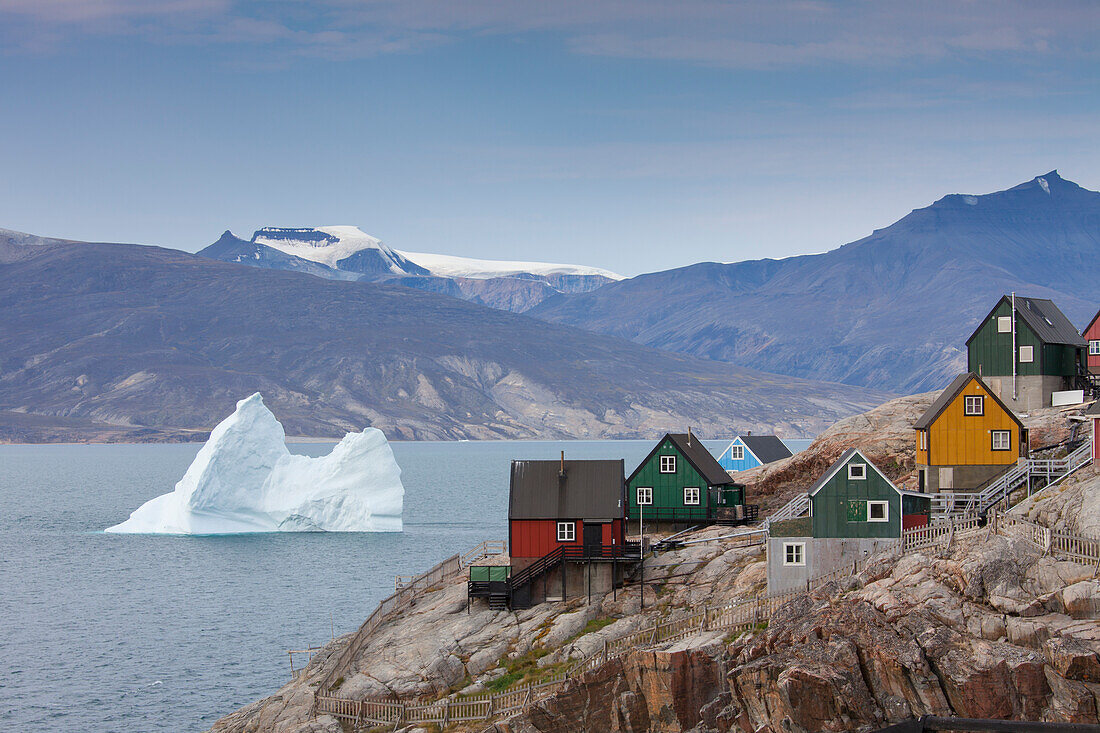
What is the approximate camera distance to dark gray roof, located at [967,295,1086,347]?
211 feet

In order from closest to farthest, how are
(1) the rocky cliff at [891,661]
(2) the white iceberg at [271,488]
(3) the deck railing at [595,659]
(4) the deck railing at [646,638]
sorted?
(1) the rocky cliff at [891,661] → (4) the deck railing at [646,638] → (3) the deck railing at [595,659] → (2) the white iceberg at [271,488]

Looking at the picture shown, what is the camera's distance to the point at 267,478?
449 feet

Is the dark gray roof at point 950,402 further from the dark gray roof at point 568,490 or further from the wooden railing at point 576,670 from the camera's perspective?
the dark gray roof at point 568,490

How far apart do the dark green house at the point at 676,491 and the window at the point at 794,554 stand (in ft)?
52.5

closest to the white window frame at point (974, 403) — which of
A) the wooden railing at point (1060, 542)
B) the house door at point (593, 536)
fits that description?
the wooden railing at point (1060, 542)

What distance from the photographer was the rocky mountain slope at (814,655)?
3281 cm

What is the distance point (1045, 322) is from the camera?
66688mm

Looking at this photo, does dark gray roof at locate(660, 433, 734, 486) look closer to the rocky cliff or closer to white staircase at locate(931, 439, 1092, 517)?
white staircase at locate(931, 439, 1092, 517)

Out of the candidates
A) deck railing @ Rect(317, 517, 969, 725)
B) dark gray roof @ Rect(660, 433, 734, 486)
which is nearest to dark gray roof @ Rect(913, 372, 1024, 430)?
deck railing @ Rect(317, 517, 969, 725)

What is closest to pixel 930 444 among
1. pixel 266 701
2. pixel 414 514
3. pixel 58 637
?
pixel 266 701

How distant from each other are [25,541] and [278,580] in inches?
1803

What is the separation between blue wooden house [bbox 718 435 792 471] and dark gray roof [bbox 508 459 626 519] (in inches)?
1276

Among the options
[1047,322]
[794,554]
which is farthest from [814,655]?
[1047,322]

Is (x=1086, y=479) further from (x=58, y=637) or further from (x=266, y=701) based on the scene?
(x=58, y=637)
